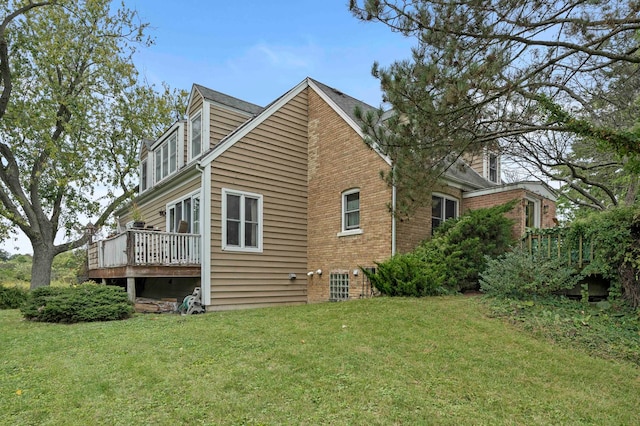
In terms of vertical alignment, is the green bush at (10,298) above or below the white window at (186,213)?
below

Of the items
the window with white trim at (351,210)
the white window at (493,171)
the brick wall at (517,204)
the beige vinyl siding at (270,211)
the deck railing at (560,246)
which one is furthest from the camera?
the white window at (493,171)

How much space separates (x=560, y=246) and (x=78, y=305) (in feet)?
35.4

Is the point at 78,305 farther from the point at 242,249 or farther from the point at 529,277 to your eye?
the point at 529,277

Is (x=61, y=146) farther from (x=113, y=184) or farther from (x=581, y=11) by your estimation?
(x=581, y=11)

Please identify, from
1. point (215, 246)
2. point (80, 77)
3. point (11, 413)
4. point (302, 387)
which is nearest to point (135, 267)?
point (215, 246)

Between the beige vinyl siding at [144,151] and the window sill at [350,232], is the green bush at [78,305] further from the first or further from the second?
the beige vinyl siding at [144,151]

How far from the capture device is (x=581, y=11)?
5.98 meters

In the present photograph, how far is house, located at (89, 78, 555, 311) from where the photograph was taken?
1054 cm

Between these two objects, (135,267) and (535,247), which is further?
(135,267)

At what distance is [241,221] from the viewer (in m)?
11.2

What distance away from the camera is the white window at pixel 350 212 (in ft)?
36.9

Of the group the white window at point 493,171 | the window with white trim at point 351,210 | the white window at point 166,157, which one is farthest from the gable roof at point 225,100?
the white window at point 493,171

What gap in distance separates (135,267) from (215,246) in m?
2.14

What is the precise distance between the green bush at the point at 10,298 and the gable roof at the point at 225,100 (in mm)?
9865
